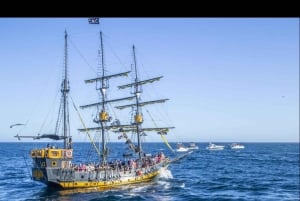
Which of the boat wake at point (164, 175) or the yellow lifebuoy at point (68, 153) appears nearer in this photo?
the yellow lifebuoy at point (68, 153)

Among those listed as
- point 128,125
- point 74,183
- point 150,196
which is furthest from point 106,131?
point 150,196

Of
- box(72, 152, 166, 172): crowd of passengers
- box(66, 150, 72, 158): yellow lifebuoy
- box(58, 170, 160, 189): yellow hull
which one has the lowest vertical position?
box(58, 170, 160, 189): yellow hull

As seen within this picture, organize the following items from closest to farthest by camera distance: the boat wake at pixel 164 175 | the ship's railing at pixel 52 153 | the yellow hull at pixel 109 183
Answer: the ship's railing at pixel 52 153
the yellow hull at pixel 109 183
the boat wake at pixel 164 175

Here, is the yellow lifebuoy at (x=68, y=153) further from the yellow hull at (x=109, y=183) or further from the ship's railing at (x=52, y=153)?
the yellow hull at (x=109, y=183)

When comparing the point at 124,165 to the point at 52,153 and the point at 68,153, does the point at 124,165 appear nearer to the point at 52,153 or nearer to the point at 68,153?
the point at 68,153

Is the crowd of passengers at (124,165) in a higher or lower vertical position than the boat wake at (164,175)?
higher

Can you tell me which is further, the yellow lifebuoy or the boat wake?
the boat wake

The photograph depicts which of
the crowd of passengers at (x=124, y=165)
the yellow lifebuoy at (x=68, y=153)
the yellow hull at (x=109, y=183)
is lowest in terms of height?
the yellow hull at (x=109, y=183)

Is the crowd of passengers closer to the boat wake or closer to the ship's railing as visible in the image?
the ship's railing

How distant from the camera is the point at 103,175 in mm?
48000

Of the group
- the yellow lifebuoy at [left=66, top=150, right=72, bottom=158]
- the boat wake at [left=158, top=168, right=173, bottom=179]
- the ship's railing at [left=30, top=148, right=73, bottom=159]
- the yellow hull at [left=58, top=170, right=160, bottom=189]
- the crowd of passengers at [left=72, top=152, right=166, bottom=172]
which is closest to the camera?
the ship's railing at [left=30, top=148, right=73, bottom=159]

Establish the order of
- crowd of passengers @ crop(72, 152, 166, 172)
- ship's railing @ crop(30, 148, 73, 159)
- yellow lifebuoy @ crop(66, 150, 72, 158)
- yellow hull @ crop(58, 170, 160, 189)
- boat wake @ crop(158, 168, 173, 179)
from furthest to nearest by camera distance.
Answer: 1. boat wake @ crop(158, 168, 173, 179)
2. crowd of passengers @ crop(72, 152, 166, 172)
3. yellow hull @ crop(58, 170, 160, 189)
4. yellow lifebuoy @ crop(66, 150, 72, 158)
5. ship's railing @ crop(30, 148, 73, 159)

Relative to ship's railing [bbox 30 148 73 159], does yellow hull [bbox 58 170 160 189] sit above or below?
below

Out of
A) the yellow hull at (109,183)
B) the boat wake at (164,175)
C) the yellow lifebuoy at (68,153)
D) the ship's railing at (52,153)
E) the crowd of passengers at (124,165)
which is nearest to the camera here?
the ship's railing at (52,153)
